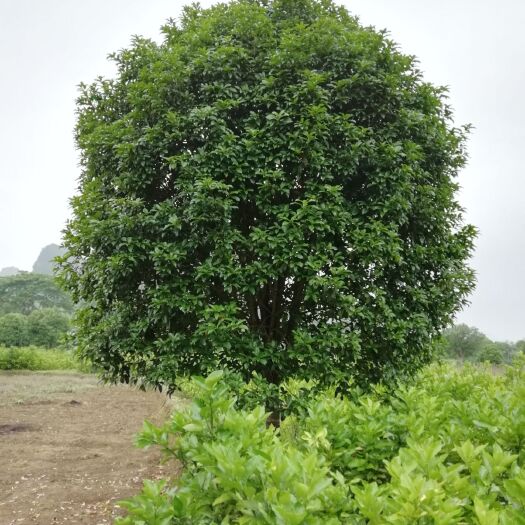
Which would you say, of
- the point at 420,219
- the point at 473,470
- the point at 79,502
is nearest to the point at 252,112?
the point at 420,219

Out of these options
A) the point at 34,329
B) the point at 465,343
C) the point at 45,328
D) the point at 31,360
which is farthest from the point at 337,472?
the point at 465,343

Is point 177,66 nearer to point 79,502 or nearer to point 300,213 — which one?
point 300,213

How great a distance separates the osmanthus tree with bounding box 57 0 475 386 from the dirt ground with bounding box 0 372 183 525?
99.6 inches

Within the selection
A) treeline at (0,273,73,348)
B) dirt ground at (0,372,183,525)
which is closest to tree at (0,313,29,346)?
treeline at (0,273,73,348)

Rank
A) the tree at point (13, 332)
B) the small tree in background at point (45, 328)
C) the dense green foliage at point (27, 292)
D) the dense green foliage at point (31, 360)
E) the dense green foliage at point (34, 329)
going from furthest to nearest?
the dense green foliage at point (27, 292) → the small tree in background at point (45, 328) → the dense green foliage at point (34, 329) → the tree at point (13, 332) → the dense green foliage at point (31, 360)

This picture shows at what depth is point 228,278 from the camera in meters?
5.87

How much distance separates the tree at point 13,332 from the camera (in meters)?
37.1

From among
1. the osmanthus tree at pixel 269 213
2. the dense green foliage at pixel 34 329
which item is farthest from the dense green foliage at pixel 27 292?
the osmanthus tree at pixel 269 213

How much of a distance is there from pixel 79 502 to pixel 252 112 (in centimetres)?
663

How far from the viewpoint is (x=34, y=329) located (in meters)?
38.8

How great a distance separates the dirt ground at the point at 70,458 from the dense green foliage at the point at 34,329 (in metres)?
19.5

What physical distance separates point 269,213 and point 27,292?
6807 cm

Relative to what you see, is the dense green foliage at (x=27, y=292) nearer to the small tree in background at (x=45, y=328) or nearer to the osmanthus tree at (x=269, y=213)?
the small tree in background at (x=45, y=328)

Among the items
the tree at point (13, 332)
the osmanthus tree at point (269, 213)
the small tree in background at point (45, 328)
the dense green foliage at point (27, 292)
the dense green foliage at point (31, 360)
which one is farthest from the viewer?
the dense green foliage at point (27, 292)
